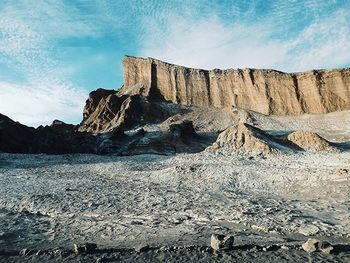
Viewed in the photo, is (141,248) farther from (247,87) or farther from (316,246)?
(247,87)

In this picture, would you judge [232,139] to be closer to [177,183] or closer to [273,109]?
[177,183]

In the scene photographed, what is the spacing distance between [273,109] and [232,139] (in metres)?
39.2

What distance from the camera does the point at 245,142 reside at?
4419 cm

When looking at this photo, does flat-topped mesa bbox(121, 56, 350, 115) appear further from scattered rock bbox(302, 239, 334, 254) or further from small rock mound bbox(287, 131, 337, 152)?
scattered rock bbox(302, 239, 334, 254)

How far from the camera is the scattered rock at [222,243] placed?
12.8 meters

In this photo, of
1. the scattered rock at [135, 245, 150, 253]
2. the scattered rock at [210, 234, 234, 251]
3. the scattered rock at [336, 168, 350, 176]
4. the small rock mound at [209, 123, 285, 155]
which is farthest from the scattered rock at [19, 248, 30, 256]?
the small rock mound at [209, 123, 285, 155]

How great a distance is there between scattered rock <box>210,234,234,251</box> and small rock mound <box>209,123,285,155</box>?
2909 centimetres

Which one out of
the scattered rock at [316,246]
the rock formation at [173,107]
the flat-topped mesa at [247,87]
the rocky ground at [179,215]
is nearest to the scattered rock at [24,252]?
the rocky ground at [179,215]

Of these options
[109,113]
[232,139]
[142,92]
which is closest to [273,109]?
[142,92]

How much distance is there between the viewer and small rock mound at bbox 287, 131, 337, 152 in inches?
1817

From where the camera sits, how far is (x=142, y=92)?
83438 mm

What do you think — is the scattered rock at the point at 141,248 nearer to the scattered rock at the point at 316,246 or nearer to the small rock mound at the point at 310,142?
the scattered rock at the point at 316,246

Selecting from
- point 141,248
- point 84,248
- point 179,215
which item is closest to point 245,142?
point 179,215

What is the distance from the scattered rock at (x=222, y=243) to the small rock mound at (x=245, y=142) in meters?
29.1
